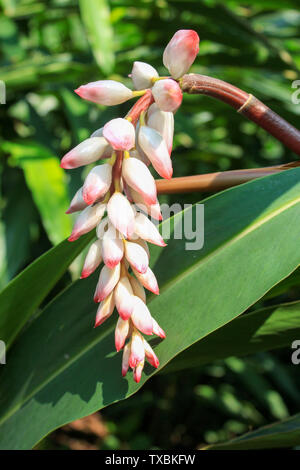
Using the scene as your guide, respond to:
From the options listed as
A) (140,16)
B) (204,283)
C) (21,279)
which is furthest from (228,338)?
(140,16)

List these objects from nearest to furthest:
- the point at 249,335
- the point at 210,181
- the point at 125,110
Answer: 1. the point at 210,181
2. the point at 249,335
3. the point at 125,110

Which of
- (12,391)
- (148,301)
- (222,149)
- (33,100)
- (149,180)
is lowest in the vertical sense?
(222,149)

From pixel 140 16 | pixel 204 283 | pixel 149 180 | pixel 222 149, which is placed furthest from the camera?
pixel 222 149

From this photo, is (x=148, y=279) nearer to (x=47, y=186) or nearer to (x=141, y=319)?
(x=141, y=319)

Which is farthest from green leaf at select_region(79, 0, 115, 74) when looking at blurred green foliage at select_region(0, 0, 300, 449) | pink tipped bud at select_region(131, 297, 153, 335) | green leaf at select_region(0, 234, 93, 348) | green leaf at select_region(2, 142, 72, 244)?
pink tipped bud at select_region(131, 297, 153, 335)

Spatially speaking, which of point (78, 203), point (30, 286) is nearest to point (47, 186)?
point (30, 286)

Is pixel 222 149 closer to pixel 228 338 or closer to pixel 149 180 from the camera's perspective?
pixel 228 338
